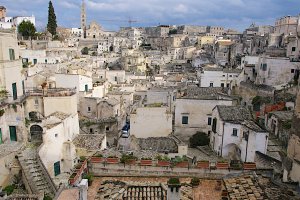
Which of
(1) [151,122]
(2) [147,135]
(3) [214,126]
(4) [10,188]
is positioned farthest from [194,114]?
(4) [10,188]

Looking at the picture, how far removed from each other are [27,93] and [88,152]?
370 inches

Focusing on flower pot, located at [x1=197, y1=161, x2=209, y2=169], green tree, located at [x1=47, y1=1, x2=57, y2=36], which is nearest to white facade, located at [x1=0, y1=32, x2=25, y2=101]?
flower pot, located at [x1=197, y1=161, x2=209, y2=169]

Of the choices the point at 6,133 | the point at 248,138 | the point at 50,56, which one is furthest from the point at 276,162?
the point at 50,56

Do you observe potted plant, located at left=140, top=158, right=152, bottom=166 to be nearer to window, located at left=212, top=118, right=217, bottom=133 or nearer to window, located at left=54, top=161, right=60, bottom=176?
window, located at left=54, top=161, right=60, bottom=176

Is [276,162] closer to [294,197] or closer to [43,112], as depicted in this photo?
[294,197]

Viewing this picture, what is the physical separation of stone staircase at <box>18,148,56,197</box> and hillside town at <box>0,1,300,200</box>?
0.08 meters

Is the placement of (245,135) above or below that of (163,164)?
below

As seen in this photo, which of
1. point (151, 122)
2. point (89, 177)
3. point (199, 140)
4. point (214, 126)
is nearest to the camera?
point (89, 177)

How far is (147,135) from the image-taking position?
3272 cm

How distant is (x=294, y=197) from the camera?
14.6m

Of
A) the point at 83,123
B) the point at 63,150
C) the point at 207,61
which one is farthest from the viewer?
the point at 207,61

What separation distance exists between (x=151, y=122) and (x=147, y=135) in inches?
62.3

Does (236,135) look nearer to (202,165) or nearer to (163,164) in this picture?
(202,165)

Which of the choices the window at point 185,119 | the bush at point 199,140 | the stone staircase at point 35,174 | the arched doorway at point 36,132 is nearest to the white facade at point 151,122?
the window at point 185,119
